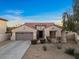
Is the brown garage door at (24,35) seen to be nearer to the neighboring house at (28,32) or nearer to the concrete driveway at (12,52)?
the neighboring house at (28,32)

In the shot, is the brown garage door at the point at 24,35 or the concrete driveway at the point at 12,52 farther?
the brown garage door at the point at 24,35

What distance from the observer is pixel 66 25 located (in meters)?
25.3

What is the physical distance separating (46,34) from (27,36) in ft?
16.3

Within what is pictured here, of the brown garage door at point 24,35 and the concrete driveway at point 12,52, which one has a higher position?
the brown garage door at point 24,35

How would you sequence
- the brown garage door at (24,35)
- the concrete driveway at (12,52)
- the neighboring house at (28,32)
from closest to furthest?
the concrete driveway at (12,52), the brown garage door at (24,35), the neighboring house at (28,32)

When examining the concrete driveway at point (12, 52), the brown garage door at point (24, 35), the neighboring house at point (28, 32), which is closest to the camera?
the concrete driveway at point (12, 52)

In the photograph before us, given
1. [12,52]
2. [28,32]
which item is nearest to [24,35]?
[28,32]

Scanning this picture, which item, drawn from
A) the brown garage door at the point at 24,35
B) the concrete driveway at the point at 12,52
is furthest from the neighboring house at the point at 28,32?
the concrete driveway at the point at 12,52

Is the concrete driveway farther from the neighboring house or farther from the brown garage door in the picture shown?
the neighboring house

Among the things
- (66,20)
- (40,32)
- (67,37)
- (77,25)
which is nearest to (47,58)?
(77,25)

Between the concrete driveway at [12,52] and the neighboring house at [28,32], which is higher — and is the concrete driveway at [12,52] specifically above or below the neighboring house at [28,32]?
below

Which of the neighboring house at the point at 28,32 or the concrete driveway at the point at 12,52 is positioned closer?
the concrete driveway at the point at 12,52

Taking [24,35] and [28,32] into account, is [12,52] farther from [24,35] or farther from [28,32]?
[28,32]

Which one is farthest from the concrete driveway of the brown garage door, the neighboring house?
the neighboring house
